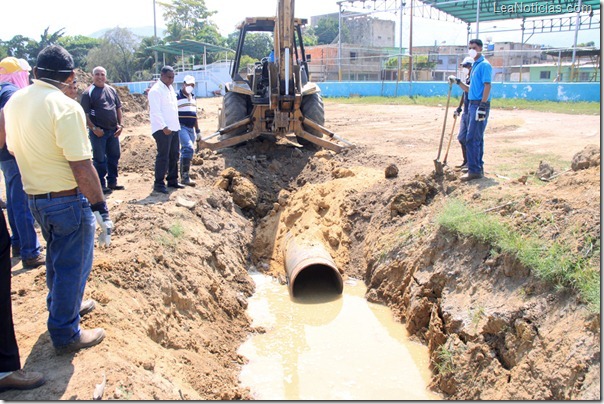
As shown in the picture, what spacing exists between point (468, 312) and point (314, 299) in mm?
2043

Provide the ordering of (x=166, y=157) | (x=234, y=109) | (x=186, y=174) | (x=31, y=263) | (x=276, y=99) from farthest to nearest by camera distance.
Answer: (x=234, y=109) → (x=276, y=99) → (x=186, y=174) → (x=166, y=157) → (x=31, y=263)

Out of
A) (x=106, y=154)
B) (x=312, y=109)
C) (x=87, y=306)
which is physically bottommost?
(x=87, y=306)

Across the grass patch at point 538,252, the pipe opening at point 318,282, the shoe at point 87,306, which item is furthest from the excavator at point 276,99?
the shoe at point 87,306

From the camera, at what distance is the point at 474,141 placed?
634 cm

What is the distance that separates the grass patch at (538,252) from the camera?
383cm

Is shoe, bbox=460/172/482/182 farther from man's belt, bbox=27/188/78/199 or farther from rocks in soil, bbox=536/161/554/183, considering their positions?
man's belt, bbox=27/188/78/199

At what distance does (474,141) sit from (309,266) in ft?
8.53

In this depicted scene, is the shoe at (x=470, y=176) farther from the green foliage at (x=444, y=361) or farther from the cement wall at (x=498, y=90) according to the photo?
the cement wall at (x=498, y=90)

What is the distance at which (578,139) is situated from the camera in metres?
10.5

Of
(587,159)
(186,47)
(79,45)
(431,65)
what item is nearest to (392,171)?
(587,159)

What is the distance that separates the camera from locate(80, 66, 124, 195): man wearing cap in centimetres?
686

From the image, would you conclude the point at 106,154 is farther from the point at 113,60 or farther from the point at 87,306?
the point at 113,60

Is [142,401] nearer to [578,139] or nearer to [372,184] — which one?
[372,184]

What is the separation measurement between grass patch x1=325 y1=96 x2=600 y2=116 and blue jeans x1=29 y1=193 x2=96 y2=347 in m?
15.3
